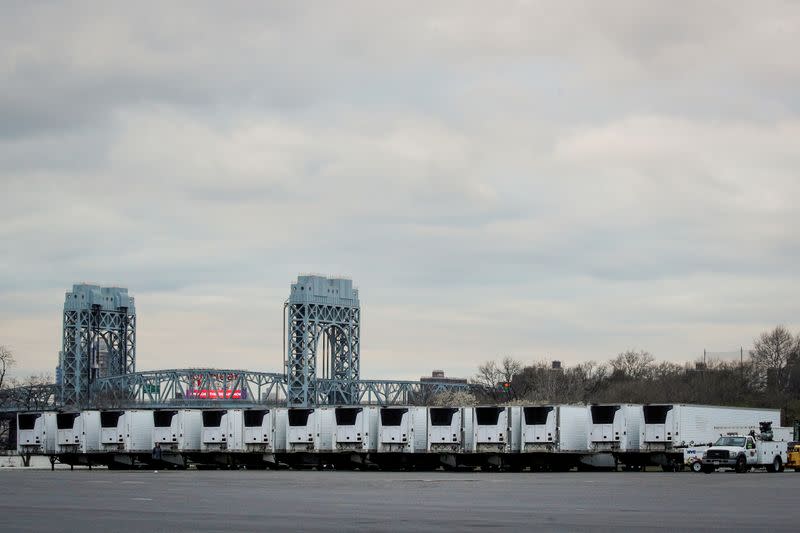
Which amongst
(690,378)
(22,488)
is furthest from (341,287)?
(22,488)

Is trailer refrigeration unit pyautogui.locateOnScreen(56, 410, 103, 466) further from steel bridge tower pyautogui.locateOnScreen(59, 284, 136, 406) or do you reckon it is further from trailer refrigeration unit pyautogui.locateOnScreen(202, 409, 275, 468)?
steel bridge tower pyautogui.locateOnScreen(59, 284, 136, 406)

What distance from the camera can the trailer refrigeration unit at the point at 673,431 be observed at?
67062mm

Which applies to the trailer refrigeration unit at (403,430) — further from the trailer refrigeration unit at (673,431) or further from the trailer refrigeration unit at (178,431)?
the trailer refrigeration unit at (178,431)

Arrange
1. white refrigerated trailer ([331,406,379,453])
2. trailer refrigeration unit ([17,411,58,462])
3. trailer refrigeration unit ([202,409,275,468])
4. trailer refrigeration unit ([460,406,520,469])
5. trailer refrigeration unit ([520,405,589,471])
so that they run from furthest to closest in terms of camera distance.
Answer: trailer refrigeration unit ([17,411,58,462]) → trailer refrigeration unit ([202,409,275,468]) → white refrigerated trailer ([331,406,379,453]) → trailer refrigeration unit ([460,406,520,469]) → trailer refrigeration unit ([520,405,589,471])

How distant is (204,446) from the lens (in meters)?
79.6

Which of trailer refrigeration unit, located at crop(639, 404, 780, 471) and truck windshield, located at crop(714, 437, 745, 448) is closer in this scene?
truck windshield, located at crop(714, 437, 745, 448)

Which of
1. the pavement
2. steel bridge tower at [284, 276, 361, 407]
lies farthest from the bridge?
the pavement

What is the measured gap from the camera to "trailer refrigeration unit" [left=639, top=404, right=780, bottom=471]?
6706cm

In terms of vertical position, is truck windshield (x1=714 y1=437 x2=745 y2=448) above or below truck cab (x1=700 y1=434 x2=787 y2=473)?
above

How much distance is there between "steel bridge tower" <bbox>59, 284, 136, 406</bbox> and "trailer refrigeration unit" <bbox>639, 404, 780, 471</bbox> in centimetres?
9810

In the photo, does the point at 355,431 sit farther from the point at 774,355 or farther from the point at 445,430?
the point at 774,355

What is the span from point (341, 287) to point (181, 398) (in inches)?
1345

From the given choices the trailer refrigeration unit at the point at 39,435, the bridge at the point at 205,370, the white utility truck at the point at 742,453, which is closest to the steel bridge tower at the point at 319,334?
the bridge at the point at 205,370

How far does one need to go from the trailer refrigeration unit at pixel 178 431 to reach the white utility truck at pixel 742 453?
110 feet
